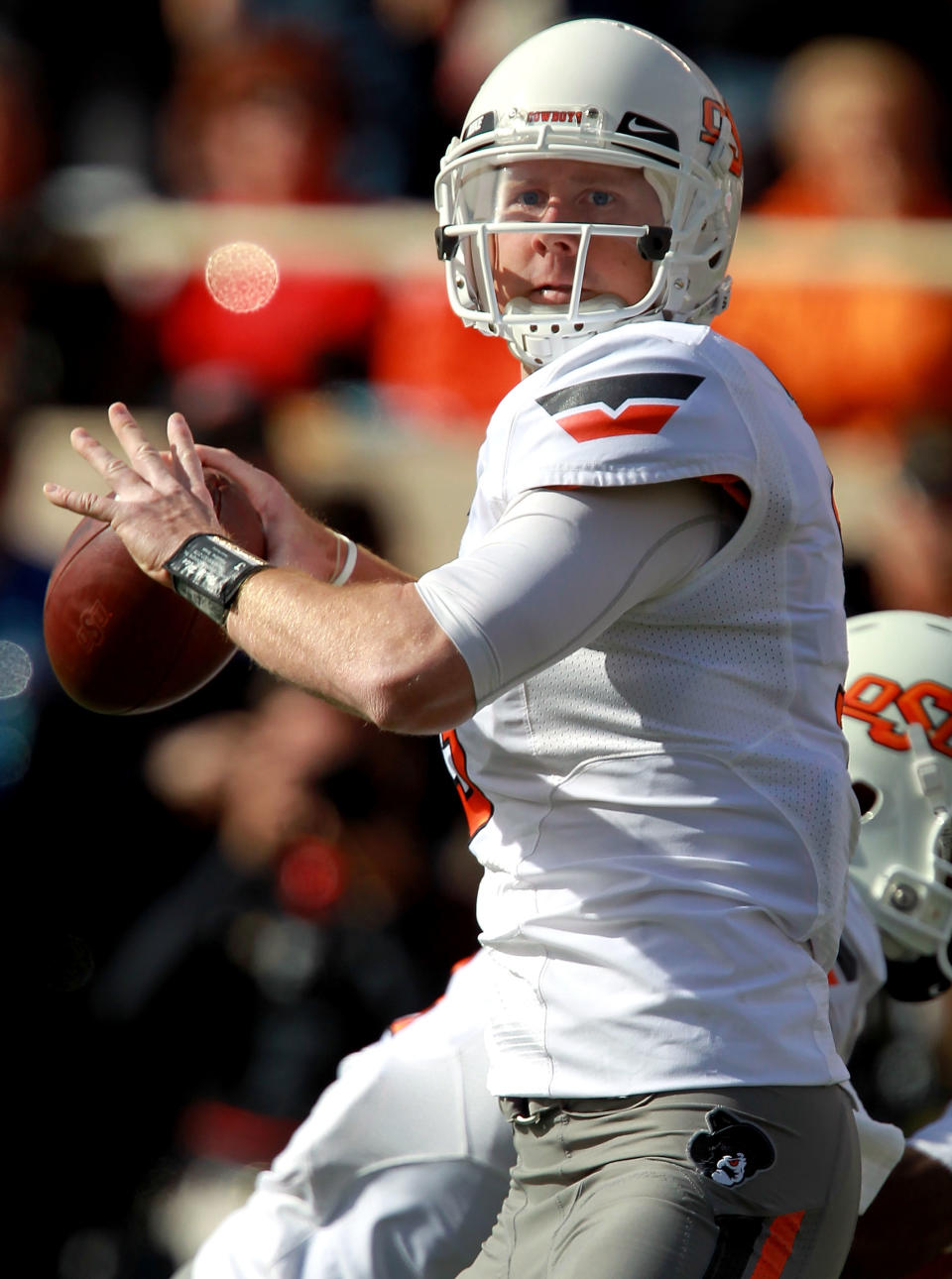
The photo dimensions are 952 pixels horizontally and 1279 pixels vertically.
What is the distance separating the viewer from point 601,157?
2350 mm

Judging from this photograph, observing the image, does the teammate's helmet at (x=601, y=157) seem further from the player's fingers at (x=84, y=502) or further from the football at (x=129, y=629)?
the player's fingers at (x=84, y=502)

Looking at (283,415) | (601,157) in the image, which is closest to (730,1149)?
(601,157)

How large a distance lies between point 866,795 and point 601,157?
1170 millimetres

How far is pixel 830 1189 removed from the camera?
2.02 meters

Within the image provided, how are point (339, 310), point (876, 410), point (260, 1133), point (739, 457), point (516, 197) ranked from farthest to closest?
point (339, 310), point (876, 410), point (260, 1133), point (516, 197), point (739, 457)

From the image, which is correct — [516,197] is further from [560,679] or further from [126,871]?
[126,871]

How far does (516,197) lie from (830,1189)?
4.45 feet

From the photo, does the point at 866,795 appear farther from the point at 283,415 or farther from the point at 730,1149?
the point at 283,415

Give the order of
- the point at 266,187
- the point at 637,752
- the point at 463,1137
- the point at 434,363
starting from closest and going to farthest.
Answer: the point at 637,752 → the point at 463,1137 → the point at 434,363 → the point at 266,187

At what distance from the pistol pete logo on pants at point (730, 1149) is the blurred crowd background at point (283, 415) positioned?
6.50ft

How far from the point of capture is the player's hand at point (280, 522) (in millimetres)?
2561

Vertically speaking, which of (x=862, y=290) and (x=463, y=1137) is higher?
(x=862, y=290)

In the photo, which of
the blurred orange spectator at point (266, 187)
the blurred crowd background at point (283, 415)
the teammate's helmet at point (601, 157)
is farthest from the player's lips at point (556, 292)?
the blurred orange spectator at point (266, 187)

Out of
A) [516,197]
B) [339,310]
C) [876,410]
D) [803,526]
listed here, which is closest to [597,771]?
[803,526]
